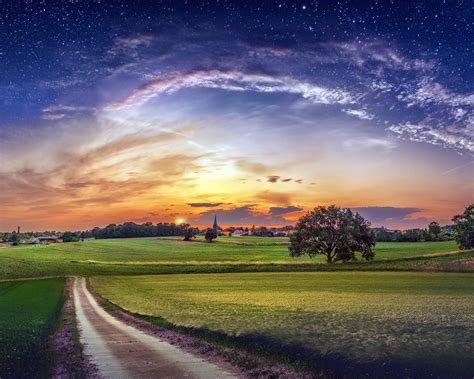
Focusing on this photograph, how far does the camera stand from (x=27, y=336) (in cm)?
2734

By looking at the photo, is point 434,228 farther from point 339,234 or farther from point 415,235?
point 339,234

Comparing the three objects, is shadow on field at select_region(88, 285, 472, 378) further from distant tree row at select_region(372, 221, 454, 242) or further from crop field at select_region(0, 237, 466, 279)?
distant tree row at select_region(372, 221, 454, 242)

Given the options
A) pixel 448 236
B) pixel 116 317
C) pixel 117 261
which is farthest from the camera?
pixel 448 236

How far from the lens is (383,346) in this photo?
72.5 feet

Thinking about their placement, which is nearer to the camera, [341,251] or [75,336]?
[75,336]

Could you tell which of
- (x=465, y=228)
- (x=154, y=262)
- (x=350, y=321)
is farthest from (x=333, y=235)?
(x=350, y=321)

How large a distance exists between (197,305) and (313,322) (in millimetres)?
15707

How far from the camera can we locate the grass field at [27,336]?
64.6 ft

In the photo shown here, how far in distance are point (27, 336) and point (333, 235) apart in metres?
85.8

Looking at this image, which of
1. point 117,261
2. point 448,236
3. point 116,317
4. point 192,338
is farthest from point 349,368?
point 448,236

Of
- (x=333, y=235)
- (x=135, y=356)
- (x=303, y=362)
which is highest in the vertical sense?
(x=333, y=235)

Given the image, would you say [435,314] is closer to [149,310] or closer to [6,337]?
[149,310]

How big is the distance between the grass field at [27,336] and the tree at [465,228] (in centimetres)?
9498

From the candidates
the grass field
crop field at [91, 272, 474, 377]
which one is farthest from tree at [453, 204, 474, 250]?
the grass field
